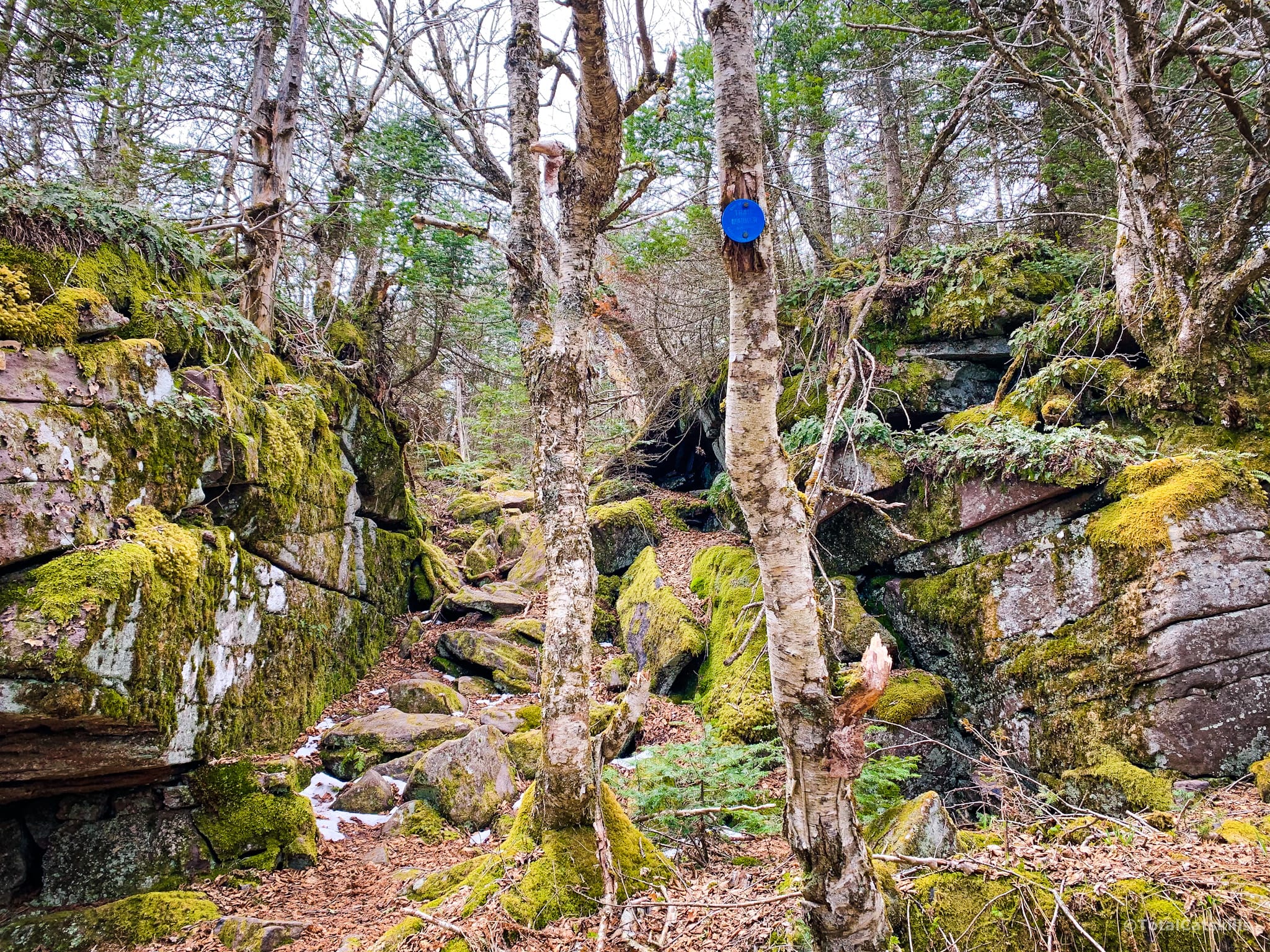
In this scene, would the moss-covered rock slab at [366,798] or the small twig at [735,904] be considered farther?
the moss-covered rock slab at [366,798]

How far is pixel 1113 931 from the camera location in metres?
2.48


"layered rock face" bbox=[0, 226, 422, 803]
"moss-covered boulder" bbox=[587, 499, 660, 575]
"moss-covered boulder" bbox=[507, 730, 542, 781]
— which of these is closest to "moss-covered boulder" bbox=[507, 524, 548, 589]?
"moss-covered boulder" bbox=[587, 499, 660, 575]

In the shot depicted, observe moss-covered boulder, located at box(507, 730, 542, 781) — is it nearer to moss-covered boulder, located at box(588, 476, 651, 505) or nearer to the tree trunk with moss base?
the tree trunk with moss base

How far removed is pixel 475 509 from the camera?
1498 cm

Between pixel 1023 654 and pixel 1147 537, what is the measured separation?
1.64 meters

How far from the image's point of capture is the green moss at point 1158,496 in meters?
5.57

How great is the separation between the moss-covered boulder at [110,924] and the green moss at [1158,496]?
8161mm

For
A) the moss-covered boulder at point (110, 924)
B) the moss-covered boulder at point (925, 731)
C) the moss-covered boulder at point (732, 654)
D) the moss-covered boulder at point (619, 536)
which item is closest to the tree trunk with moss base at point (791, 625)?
the moss-covered boulder at point (732, 654)

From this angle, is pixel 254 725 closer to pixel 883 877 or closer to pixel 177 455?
pixel 177 455

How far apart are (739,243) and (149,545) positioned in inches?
192

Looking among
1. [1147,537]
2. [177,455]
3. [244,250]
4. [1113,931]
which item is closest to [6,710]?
[177,455]

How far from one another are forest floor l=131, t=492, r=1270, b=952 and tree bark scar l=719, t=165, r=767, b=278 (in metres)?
2.84

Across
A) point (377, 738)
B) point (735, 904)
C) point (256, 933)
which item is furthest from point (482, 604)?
point (735, 904)

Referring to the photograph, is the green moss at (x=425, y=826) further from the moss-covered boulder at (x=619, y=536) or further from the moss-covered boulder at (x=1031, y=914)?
the moss-covered boulder at (x=619, y=536)
